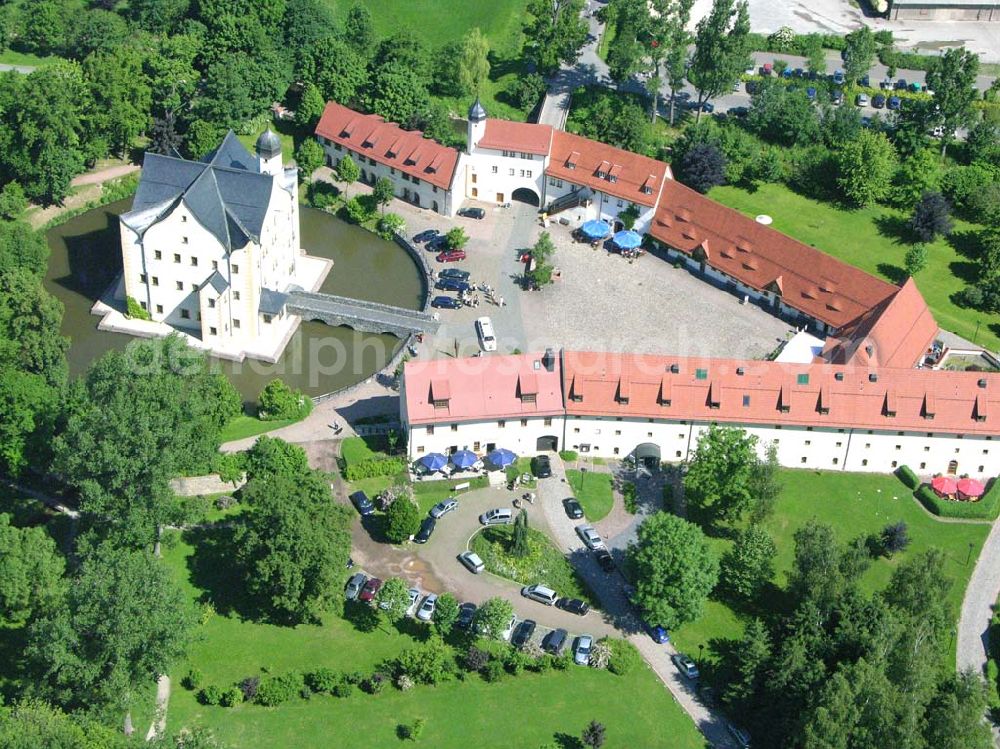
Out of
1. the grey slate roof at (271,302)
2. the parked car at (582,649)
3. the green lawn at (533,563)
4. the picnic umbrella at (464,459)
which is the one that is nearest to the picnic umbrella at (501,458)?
the picnic umbrella at (464,459)

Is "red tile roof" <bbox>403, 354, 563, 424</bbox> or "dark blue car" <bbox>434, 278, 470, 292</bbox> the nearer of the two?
"red tile roof" <bbox>403, 354, 563, 424</bbox>

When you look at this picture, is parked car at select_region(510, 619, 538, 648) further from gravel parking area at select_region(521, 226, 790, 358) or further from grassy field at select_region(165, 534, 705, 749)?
gravel parking area at select_region(521, 226, 790, 358)

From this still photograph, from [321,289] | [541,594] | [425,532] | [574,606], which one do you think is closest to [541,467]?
[425,532]

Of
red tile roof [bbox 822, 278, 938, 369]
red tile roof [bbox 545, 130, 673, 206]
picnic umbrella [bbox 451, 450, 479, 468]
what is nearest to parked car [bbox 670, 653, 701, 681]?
picnic umbrella [bbox 451, 450, 479, 468]

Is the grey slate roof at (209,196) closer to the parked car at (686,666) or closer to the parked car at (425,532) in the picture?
the parked car at (425,532)

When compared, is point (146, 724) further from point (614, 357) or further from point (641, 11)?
point (641, 11)
